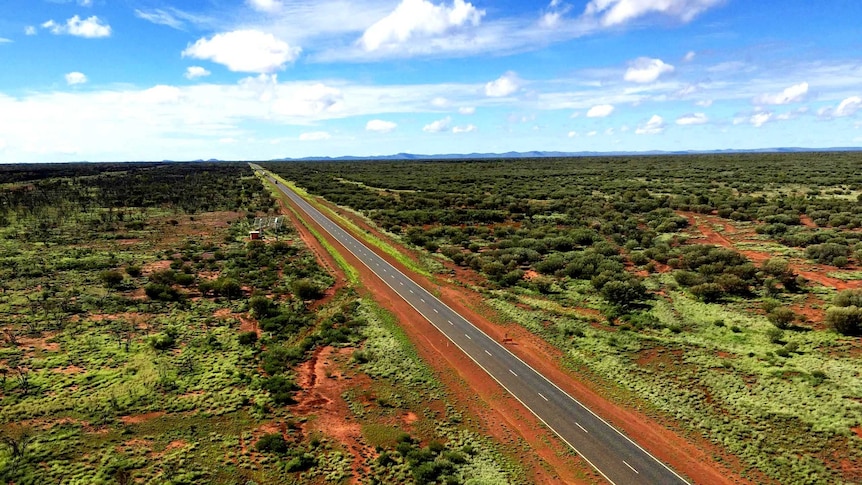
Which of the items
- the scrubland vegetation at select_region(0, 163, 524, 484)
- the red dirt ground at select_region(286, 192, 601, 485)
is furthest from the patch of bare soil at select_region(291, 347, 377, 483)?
the red dirt ground at select_region(286, 192, 601, 485)

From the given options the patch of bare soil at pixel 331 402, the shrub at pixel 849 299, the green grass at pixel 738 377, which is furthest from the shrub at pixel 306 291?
the shrub at pixel 849 299

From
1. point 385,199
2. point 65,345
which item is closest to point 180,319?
point 65,345

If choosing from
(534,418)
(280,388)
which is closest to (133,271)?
(280,388)

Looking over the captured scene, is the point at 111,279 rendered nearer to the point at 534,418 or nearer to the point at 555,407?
the point at 534,418

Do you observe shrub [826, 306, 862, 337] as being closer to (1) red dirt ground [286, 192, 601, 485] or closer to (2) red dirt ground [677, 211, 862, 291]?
(2) red dirt ground [677, 211, 862, 291]

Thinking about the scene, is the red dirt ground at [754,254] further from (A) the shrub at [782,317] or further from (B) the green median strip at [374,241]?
(B) the green median strip at [374,241]

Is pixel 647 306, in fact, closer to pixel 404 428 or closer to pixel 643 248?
pixel 643 248
